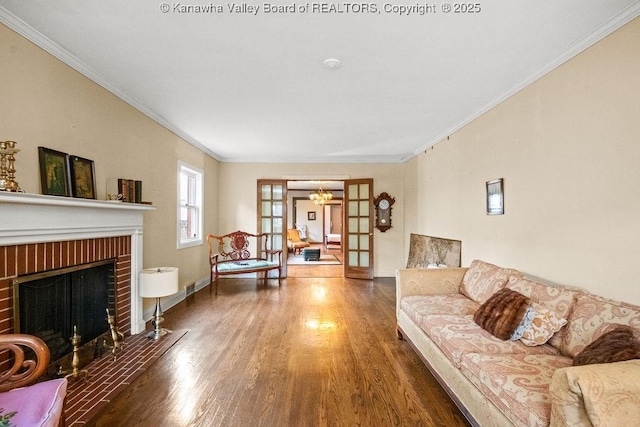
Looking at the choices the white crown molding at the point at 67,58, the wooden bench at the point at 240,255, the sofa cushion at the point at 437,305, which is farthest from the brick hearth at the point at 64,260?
the sofa cushion at the point at 437,305

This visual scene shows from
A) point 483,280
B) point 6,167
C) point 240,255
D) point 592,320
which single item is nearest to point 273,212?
point 240,255

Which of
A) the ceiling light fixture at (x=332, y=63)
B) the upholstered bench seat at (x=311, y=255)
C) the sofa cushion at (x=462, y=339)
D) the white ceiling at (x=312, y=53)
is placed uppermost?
the white ceiling at (x=312, y=53)

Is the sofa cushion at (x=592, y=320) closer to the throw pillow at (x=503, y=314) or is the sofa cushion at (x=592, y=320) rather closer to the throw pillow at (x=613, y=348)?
the throw pillow at (x=613, y=348)

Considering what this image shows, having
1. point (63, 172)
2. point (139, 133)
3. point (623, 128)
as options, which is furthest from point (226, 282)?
point (623, 128)

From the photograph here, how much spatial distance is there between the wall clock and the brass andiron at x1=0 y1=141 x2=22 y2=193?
5.32 metres

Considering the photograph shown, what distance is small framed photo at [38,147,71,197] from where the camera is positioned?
221cm

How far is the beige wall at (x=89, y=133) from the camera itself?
2057mm

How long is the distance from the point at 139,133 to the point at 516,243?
4145 millimetres

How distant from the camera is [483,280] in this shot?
2879 millimetres

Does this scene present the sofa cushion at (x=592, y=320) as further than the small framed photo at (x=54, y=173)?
No

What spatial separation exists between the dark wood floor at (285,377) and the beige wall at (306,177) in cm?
237

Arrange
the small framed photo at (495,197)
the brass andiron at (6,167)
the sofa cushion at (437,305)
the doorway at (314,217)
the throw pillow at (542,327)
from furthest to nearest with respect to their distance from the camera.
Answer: the doorway at (314,217)
the small framed photo at (495,197)
the sofa cushion at (437,305)
the throw pillow at (542,327)
the brass andiron at (6,167)

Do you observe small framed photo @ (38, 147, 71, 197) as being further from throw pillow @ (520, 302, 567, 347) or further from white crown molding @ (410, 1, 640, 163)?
white crown molding @ (410, 1, 640, 163)

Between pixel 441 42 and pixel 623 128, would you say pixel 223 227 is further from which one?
pixel 623 128
